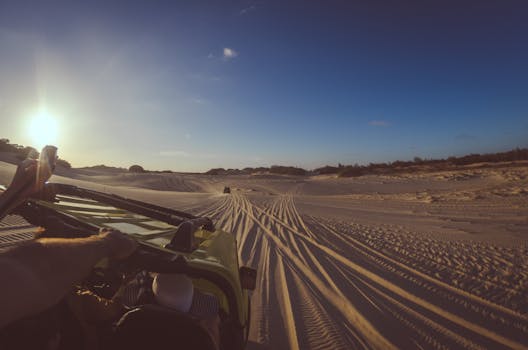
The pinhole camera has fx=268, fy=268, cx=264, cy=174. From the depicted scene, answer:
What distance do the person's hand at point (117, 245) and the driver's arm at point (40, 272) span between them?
0.07 metres

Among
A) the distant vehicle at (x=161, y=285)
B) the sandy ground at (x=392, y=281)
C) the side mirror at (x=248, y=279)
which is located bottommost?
the sandy ground at (x=392, y=281)

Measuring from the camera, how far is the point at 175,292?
4.59 feet

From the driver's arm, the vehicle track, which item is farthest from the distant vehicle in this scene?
the vehicle track

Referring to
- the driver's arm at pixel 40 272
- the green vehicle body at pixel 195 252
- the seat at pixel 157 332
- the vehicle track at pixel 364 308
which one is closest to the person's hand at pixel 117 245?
the driver's arm at pixel 40 272

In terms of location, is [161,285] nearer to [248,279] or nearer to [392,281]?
[248,279]

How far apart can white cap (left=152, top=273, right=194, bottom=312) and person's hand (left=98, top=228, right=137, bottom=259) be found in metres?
0.33

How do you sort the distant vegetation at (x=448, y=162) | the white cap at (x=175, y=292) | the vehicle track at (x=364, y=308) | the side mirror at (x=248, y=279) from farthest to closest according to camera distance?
1. the distant vegetation at (x=448, y=162)
2. the vehicle track at (x=364, y=308)
3. the side mirror at (x=248, y=279)
4. the white cap at (x=175, y=292)

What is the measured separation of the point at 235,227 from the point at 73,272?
7.83 m

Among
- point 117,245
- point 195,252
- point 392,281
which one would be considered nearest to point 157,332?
point 117,245

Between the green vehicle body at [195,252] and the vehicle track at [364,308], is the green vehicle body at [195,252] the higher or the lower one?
the higher one

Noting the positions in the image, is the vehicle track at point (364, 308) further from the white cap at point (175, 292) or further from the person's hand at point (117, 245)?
the person's hand at point (117, 245)

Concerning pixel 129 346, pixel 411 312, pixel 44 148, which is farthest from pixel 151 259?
pixel 411 312

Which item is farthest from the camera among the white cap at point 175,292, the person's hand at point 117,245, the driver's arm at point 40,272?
the white cap at point 175,292

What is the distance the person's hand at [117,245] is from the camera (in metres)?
1.16
